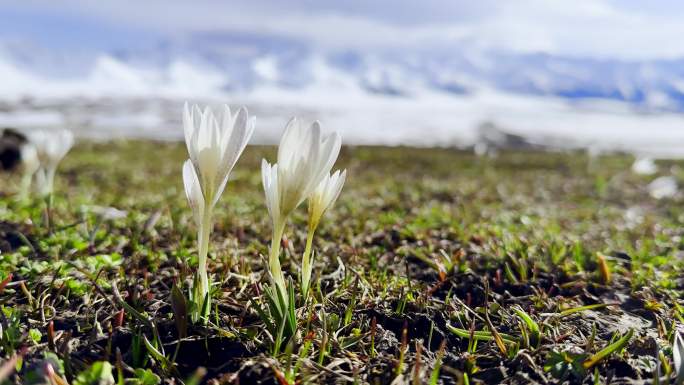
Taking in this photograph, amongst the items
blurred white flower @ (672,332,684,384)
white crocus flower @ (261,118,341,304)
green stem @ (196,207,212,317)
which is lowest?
blurred white flower @ (672,332,684,384)

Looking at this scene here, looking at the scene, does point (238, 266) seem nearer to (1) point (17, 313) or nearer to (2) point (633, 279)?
(1) point (17, 313)

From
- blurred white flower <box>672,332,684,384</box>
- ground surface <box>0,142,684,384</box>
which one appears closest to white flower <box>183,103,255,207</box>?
ground surface <box>0,142,684,384</box>

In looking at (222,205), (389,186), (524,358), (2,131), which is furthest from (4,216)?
(2,131)

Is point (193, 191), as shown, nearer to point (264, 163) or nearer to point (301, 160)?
point (264, 163)

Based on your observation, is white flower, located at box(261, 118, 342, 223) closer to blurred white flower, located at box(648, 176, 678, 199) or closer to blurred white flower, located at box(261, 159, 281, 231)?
blurred white flower, located at box(261, 159, 281, 231)

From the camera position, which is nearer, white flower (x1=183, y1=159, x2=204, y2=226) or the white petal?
the white petal

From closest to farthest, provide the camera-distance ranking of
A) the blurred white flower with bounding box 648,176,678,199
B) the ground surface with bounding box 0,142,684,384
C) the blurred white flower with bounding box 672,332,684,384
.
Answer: the blurred white flower with bounding box 672,332,684,384, the ground surface with bounding box 0,142,684,384, the blurred white flower with bounding box 648,176,678,199

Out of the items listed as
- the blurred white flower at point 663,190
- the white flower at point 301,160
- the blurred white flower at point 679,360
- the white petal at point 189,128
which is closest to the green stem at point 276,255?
the white flower at point 301,160
